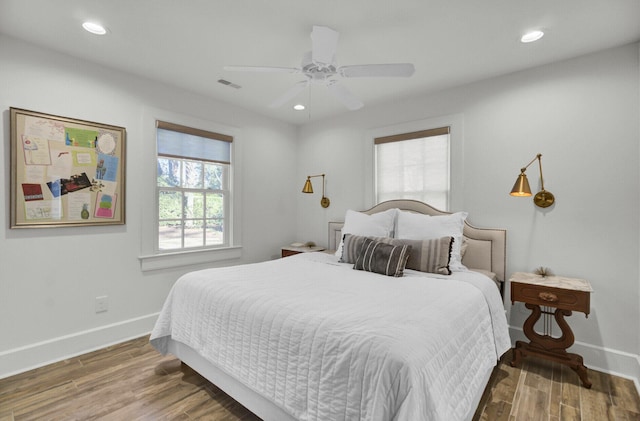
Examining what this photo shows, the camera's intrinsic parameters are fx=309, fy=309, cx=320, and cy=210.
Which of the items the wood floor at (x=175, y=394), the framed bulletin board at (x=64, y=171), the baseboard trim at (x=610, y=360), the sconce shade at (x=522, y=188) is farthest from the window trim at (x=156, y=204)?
the baseboard trim at (x=610, y=360)

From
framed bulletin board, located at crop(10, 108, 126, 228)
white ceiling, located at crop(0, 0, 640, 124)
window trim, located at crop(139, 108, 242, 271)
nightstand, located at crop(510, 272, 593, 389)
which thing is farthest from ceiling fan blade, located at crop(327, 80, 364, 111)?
framed bulletin board, located at crop(10, 108, 126, 228)

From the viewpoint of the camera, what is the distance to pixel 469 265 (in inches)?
117

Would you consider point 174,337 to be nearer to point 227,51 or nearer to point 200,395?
point 200,395

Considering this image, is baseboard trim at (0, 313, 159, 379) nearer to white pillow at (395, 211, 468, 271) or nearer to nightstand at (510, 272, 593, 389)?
white pillow at (395, 211, 468, 271)

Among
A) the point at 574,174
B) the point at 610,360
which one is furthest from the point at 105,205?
the point at 610,360

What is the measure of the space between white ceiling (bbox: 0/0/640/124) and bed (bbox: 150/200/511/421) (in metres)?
1.45

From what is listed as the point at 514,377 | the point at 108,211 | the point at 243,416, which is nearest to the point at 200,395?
the point at 243,416

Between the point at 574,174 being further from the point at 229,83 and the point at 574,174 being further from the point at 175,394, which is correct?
the point at 175,394

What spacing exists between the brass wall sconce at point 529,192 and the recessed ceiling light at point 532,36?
3.07ft

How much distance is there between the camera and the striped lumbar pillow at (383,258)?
244 cm

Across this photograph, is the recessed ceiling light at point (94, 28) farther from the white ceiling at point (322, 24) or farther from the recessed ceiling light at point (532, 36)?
the recessed ceiling light at point (532, 36)

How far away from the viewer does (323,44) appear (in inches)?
74.7

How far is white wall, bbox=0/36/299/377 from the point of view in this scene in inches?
92.7

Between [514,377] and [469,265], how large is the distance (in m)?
0.97
